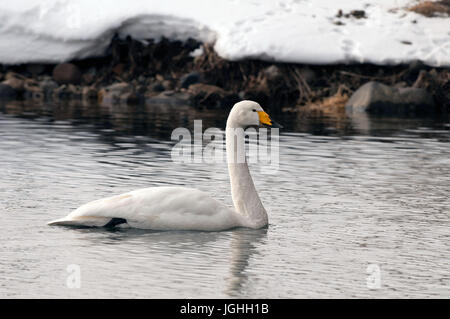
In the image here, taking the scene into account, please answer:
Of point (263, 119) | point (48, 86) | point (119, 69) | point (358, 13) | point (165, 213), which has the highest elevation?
point (358, 13)

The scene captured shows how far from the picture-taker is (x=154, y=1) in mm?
30234

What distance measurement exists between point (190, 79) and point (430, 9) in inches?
287

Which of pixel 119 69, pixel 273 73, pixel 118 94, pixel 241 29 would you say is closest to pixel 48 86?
pixel 119 69

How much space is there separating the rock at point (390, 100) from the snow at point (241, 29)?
1086mm

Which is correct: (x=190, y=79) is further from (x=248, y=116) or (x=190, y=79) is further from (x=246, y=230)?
(x=246, y=230)

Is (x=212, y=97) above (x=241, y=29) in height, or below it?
below

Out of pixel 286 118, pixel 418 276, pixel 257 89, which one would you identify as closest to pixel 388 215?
pixel 418 276

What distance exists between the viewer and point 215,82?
91.2 feet

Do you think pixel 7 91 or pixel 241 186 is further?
pixel 7 91

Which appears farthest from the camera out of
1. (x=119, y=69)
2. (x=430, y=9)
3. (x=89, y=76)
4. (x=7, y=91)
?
(x=89, y=76)

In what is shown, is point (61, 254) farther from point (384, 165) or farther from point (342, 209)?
point (384, 165)

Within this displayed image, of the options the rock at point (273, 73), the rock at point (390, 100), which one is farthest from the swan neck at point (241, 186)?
the rock at point (273, 73)

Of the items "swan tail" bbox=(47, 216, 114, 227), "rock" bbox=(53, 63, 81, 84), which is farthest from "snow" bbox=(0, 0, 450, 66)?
"swan tail" bbox=(47, 216, 114, 227)

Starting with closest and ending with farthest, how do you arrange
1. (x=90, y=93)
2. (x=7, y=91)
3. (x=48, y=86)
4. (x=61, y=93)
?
(x=7, y=91) → (x=90, y=93) → (x=61, y=93) → (x=48, y=86)
